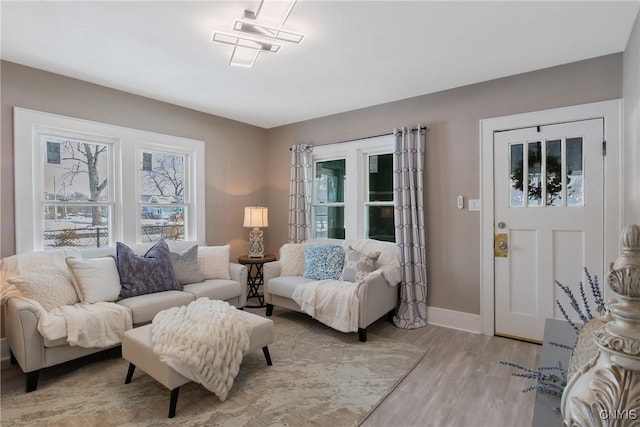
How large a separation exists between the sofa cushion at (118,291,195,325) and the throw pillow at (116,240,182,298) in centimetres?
8

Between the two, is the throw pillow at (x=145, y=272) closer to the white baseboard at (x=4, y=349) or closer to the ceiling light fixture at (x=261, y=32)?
the white baseboard at (x=4, y=349)

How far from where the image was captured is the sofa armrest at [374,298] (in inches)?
119

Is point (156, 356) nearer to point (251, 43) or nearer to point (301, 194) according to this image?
point (251, 43)

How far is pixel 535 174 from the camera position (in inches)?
119

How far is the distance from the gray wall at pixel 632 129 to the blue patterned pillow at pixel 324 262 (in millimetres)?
2489

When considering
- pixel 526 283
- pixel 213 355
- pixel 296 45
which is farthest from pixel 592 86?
pixel 213 355

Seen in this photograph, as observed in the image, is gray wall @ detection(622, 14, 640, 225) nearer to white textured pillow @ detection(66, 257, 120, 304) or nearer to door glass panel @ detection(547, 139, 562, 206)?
door glass panel @ detection(547, 139, 562, 206)

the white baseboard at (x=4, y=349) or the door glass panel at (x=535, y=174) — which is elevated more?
the door glass panel at (x=535, y=174)

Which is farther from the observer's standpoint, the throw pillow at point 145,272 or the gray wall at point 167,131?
the throw pillow at point 145,272

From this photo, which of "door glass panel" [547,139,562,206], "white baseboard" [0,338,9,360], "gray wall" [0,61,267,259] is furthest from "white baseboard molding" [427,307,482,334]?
"white baseboard" [0,338,9,360]

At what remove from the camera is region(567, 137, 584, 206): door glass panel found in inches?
111

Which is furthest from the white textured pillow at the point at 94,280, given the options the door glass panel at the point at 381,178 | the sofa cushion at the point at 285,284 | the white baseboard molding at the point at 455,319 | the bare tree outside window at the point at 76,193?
the white baseboard molding at the point at 455,319

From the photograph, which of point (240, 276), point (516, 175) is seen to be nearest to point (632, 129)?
point (516, 175)

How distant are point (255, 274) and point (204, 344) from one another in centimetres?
267
